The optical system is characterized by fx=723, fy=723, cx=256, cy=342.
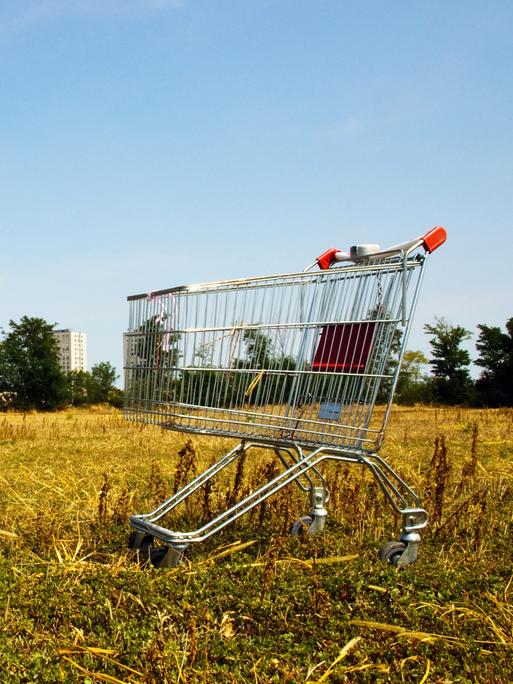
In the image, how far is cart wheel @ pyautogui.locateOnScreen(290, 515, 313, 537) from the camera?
4996mm

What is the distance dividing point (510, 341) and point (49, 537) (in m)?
23.8

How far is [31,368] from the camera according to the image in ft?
128

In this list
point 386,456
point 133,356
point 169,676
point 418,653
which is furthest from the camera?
point 386,456

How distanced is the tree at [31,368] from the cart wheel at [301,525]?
35.0 metres

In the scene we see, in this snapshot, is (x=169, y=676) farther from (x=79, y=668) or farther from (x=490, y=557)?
(x=490, y=557)

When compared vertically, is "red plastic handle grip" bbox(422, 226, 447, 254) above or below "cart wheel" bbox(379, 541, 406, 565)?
above

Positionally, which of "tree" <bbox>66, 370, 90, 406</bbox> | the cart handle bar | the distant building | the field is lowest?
the field

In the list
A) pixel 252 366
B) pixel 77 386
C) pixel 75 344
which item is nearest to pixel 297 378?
pixel 252 366

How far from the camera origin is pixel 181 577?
4004mm

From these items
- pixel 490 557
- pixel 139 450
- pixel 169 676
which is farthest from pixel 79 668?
pixel 139 450

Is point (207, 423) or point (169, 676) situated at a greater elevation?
point (207, 423)

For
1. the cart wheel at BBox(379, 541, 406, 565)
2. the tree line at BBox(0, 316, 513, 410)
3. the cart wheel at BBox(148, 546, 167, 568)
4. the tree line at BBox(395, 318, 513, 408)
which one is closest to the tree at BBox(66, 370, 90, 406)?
Result: the tree line at BBox(0, 316, 513, 410)

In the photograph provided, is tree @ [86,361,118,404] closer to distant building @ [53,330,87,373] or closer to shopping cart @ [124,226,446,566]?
distant building @ [53,330,87,373]

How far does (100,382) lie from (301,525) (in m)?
40.6
